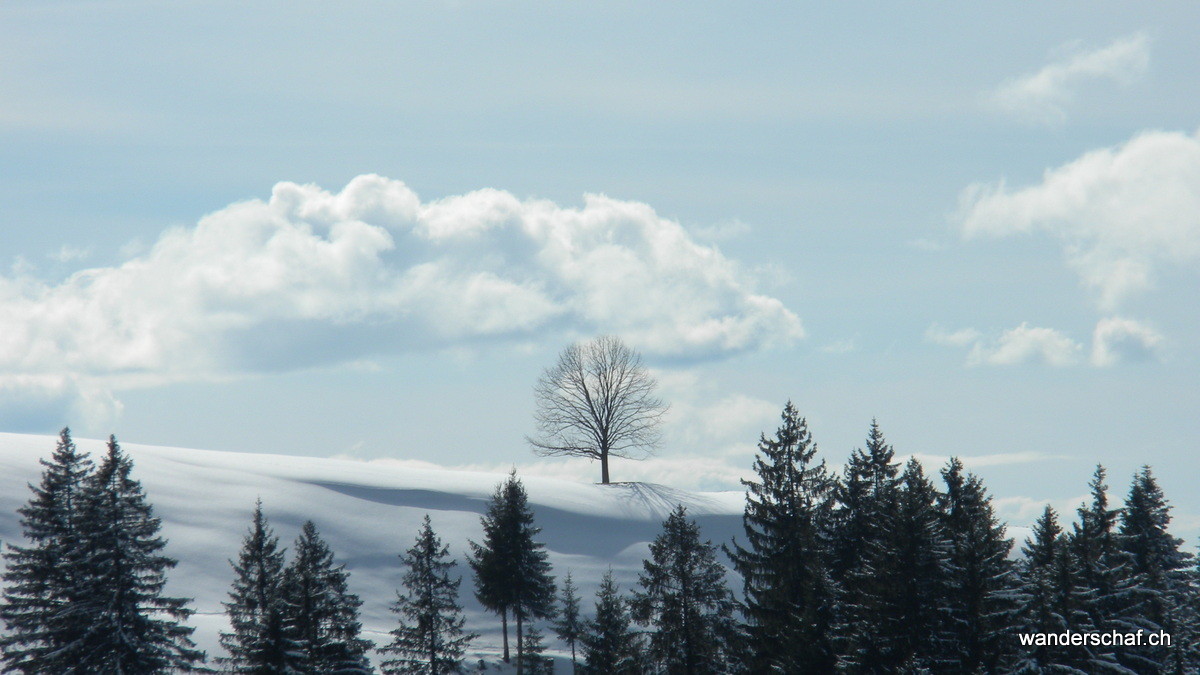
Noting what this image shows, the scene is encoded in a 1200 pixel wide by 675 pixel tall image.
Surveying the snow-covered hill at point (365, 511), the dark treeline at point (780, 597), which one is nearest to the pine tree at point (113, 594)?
the dark treeline at point (780, 597)

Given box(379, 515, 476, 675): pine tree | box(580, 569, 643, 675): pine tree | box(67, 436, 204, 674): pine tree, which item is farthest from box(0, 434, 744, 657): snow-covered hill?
box(67, 436, 204, 674): pine tree

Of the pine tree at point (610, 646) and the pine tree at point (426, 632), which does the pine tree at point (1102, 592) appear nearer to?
the pine tree at point (610, 646)

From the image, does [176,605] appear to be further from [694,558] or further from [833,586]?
[833,586]

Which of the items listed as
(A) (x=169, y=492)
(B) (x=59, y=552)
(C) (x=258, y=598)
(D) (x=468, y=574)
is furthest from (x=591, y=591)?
(B) (x=59, y=552)

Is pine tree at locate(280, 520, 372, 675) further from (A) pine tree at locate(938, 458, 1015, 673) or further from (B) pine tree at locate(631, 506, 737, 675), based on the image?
(A) pine tree at locate(938, 458, 1015, 673)

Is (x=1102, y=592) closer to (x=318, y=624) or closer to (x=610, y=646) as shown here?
(x=610, y=646)

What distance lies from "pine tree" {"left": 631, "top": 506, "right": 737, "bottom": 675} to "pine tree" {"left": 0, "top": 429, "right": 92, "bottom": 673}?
1818 cm

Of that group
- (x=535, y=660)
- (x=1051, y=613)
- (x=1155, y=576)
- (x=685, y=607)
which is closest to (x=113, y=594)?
(x=685, y=607)

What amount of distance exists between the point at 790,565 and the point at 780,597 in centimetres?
120

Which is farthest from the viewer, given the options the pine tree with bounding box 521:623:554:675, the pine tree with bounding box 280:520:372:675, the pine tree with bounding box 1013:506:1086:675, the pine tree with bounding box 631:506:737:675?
the pine tree with bounding box 521:623:554:675

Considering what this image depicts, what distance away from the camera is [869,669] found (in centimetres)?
2828

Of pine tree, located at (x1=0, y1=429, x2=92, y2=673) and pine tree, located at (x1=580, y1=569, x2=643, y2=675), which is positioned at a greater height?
pine tree, located at (x1=0, y1=429, x2=92, y2=673)

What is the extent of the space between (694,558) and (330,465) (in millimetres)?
53576

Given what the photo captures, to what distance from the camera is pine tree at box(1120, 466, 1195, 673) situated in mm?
36594
